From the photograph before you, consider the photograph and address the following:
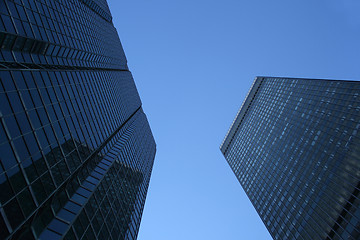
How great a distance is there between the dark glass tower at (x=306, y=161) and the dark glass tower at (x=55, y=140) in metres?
40.9

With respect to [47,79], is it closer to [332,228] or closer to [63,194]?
[63,194]

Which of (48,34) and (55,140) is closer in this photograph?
(55,140)

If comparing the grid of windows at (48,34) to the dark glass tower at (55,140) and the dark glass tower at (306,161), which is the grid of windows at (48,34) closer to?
the dark glass tower at (55,140)

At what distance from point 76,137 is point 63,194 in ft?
26.0

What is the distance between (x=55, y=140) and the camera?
28.5 metres

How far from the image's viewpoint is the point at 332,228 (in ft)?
194

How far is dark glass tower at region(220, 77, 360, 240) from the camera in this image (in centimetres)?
6144

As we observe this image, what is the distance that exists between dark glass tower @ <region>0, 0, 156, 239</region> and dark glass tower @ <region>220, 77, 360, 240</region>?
40871mm

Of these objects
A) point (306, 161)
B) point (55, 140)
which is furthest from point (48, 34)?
point (306, 161)

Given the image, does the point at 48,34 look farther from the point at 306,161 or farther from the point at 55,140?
the point at 306,161

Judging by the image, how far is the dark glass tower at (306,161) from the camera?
6144 cm

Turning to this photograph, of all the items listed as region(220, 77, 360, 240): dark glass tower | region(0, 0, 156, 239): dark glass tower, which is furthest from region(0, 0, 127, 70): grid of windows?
region(220, 77, 360, 240): dark glass tower

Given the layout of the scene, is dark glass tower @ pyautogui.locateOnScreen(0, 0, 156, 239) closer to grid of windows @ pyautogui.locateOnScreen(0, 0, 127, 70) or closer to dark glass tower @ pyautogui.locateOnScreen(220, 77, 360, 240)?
grid of windows @ pyautogui.locateOnScreen(0, 0, 127, 70)

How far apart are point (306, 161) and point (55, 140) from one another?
6825cm
